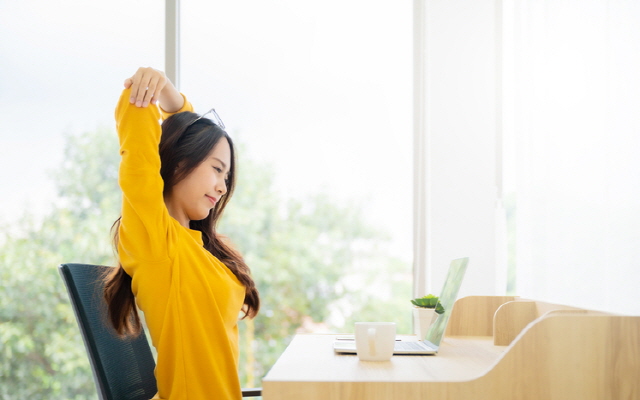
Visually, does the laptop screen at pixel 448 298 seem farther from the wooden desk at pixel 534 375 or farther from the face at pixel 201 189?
the face at pixel 201 189

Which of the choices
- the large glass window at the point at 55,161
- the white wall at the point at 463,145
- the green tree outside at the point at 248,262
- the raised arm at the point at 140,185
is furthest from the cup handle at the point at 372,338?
the large glass window at the point at 55,161

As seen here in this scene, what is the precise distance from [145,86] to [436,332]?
804 mm

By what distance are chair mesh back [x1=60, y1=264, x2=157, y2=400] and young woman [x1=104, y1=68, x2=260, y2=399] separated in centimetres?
3

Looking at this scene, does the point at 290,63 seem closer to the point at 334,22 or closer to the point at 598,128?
the point at 334,22

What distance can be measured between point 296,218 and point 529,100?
105 centimetres

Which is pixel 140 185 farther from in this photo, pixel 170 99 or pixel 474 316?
pixel 474 316

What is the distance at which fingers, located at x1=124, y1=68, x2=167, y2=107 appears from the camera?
124 cm

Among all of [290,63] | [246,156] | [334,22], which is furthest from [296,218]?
[334,22]

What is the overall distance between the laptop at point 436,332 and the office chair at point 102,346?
1.37ft

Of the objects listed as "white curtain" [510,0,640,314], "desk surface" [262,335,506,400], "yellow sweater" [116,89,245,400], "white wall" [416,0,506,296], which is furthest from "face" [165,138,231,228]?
"white wall" [416,0,506,296]

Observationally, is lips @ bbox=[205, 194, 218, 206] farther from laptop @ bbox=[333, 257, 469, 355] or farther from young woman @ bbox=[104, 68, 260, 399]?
laptop @ bbox=[333, 257, 469, 355]

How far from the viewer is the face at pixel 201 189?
4.51ft

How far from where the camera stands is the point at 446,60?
2236 millimetres

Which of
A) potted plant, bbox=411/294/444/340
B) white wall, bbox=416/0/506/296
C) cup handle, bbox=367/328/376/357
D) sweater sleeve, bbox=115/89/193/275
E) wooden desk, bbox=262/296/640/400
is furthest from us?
white wall, bbox=416/0/506/296
